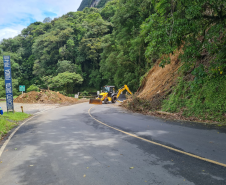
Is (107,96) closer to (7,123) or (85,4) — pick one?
(7,123)

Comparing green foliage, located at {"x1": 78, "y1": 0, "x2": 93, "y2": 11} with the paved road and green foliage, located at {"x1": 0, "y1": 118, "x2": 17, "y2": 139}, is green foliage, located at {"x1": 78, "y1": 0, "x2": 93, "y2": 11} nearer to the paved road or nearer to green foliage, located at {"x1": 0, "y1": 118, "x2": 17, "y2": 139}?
green foliage, located at {"x1": 0, "y1": 118, "x2": 17, "y2": 139}

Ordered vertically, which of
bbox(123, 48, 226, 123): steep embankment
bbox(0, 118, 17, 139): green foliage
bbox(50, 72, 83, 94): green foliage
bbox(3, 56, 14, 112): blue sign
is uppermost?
bbox(50, 72, 83, 94): green foliage

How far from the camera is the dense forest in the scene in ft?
33.1

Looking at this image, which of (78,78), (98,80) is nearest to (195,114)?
(78,78)

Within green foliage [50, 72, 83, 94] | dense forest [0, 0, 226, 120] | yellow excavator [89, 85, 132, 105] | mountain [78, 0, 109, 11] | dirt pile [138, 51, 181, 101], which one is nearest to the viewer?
dense forest [0, 0, 226, 120]

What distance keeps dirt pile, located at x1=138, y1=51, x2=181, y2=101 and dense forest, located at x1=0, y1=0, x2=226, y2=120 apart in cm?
147

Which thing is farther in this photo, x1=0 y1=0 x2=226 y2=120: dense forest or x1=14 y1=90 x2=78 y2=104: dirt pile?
x1=14 y1=90 x2=78 y2=104: dirt pile

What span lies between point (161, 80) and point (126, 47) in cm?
1591

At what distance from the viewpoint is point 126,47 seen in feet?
113

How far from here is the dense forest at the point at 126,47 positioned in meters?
10.1

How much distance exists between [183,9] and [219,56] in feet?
11.5

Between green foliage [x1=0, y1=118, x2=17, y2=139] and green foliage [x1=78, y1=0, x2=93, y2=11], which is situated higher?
green foliage [x1=78, y1=0, x2=93, y2=11]

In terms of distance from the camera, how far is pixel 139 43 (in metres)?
30.0

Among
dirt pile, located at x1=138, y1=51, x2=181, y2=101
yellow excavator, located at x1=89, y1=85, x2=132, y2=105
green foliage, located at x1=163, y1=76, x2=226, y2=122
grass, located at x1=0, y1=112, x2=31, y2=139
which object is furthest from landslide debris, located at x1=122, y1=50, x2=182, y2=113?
grass, located at x1=0, y1=112, x2=31, y2=139
